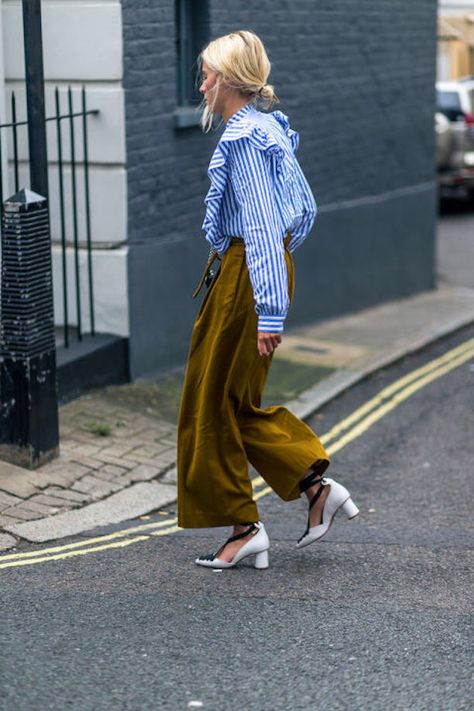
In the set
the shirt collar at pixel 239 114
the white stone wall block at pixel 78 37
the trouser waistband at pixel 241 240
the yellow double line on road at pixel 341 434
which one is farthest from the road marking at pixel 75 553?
the white stone wall block at pixel 78 37

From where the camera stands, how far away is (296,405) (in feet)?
28.9

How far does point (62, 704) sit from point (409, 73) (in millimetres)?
9821

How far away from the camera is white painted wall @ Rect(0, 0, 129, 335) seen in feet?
27.8

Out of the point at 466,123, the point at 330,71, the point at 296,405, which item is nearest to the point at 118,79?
the point at 296,405

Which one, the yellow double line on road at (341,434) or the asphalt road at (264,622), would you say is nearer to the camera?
the asphalt road at (264,622)

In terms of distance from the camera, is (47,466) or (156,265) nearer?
(47,466)

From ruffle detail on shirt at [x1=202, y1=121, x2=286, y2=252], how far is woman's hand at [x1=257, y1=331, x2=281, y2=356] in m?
0.48

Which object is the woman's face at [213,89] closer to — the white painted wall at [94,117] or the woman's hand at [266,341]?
the woman's hand at [266,341]

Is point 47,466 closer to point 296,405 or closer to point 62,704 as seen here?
point 296,405

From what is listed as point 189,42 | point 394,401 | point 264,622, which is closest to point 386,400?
point 394,401

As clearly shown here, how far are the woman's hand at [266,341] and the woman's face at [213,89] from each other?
35.3 inches

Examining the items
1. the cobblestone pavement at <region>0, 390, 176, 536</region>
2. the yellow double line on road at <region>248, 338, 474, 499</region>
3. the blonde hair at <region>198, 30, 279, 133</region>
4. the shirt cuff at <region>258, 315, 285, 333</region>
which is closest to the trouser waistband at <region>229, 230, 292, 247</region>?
the shirt cuff at <region>258, 315, 285, 333</region>

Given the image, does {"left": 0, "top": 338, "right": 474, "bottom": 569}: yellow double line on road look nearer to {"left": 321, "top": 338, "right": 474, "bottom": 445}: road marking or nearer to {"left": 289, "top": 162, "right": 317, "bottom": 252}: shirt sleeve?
{"left": 321, "top": 338, "right": 474, "bottom": 445}: road marking

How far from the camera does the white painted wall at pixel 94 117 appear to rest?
847 centimetres
